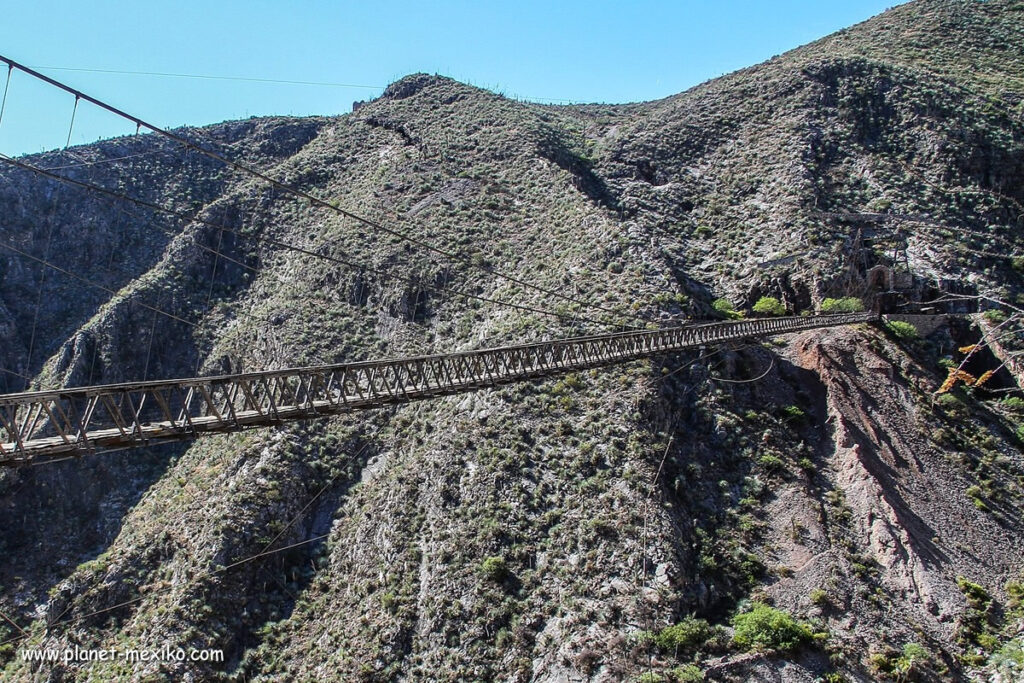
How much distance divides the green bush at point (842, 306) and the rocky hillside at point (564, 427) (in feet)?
4.65

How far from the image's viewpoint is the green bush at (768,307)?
1518 inches

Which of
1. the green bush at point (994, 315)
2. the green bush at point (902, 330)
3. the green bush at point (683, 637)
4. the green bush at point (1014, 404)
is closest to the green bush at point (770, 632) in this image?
the green bush at point (683, 637)

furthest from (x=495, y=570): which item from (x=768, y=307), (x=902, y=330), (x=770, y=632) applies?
(x=902, y=330)

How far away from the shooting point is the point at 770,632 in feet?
66.0

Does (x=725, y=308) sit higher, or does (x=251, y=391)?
(x=725, y=308)

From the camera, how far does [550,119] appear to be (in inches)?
2675

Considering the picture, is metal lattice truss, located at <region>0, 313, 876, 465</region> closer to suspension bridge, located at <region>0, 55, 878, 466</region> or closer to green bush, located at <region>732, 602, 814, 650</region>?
suspension bridge, located at <region>0, 55, 878, 466</region>

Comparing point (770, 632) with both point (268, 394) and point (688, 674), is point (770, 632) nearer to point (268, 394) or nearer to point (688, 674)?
point (688, 674)

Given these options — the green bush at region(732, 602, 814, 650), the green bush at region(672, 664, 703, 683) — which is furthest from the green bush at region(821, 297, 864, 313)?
the green bush at region(672, 664, 703, 683)

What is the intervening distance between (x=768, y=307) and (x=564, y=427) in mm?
16846

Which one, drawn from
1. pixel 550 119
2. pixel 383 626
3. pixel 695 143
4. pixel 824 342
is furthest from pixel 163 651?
pixel 550 119

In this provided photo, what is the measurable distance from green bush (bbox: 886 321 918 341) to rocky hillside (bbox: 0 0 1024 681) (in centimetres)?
85

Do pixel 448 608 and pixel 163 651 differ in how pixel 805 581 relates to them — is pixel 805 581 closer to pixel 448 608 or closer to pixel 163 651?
pixel 448 608

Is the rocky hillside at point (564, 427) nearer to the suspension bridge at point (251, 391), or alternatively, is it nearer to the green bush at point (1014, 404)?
the green bush at point (1014, 404)
